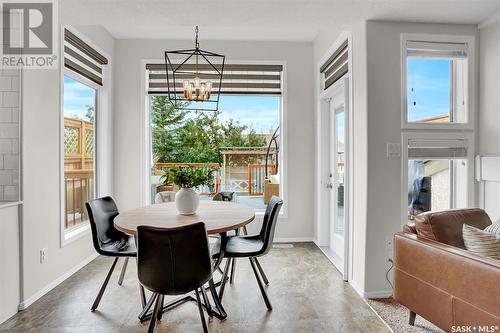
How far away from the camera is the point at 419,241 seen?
1.94 m

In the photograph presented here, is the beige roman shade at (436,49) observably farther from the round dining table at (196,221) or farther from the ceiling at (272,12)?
the round dining table at (196,221)

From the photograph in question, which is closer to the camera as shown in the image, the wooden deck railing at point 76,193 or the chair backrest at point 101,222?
the chair backrest at point 101,222

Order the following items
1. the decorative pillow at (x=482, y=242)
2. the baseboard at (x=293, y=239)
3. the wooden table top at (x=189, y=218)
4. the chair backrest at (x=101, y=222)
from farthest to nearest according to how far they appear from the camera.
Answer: the baseboard at (x=293, y=239), the chair backrest at (x=101, y=222), the wooden table top at (x=189, y=218), the decorative pillow at (x=482, y=242)

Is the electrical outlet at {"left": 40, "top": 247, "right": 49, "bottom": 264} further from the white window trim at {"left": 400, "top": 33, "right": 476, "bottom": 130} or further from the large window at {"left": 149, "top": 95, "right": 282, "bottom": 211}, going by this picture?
the white window trim at {"left": 400, "top": 33, "right": 476, "bottom": 130}

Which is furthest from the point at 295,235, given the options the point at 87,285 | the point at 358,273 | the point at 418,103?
the point at 87,285

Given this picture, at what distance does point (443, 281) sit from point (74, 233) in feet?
11.1

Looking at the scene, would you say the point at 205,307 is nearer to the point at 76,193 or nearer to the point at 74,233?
the point at 74,233

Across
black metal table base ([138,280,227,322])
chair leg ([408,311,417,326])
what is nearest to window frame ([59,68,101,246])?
black metal table base ([138,280,227,322])

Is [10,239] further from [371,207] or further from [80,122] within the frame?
[371,207]

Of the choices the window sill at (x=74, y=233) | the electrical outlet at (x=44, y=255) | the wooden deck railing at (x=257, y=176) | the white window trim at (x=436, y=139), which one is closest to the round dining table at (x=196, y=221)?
the electrical outlet at (x=44, y=255)

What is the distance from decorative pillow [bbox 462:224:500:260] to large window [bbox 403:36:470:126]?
118cm

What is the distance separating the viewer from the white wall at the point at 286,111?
4.05 meters

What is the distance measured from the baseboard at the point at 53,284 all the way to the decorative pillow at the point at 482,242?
3.18m

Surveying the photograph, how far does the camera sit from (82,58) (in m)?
3.39
